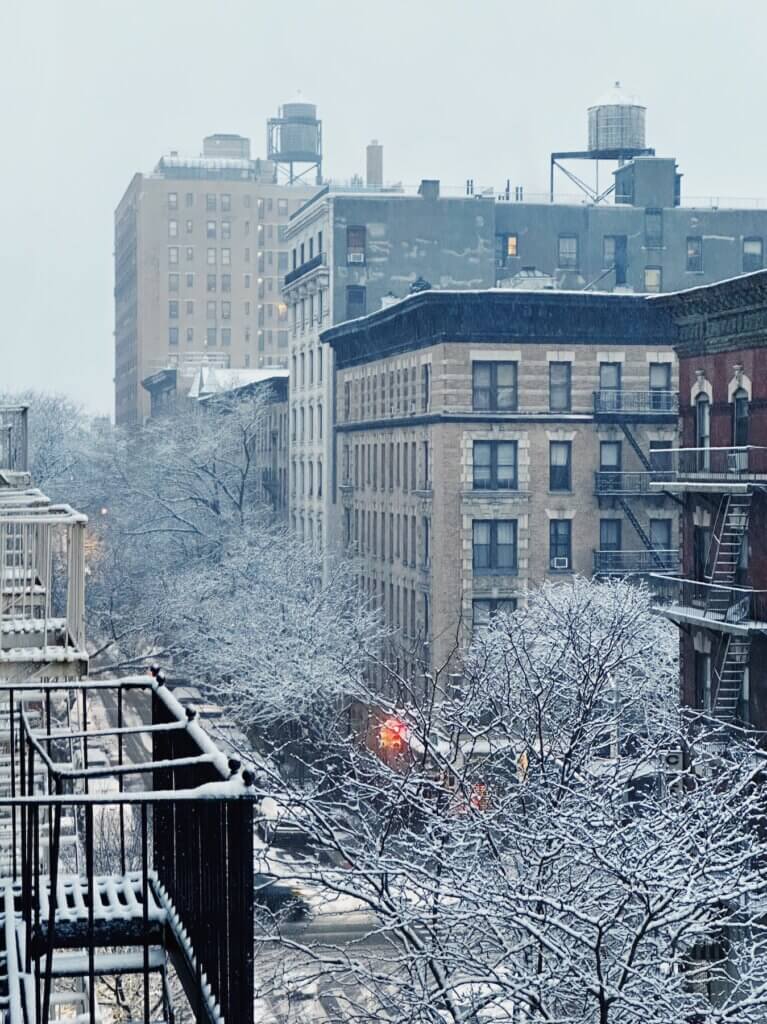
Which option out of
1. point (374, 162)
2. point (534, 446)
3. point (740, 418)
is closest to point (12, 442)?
point (740, 418)

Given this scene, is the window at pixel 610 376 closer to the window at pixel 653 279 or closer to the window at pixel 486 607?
the window at pixel 486 607

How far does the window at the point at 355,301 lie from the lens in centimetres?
6781

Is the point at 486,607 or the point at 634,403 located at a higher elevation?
the point at 634,403

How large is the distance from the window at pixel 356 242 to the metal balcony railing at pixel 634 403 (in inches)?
781

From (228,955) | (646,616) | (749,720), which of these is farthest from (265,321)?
(228,955)

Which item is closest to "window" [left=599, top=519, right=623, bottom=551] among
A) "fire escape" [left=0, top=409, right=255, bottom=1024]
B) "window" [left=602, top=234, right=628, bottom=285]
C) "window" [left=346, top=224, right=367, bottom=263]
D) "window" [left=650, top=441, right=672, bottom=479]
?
"window" [left=650, top=441, right=672, bottom=479]

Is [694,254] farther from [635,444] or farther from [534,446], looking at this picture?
→ [534,446]

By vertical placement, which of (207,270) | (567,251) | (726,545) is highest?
(207,270)

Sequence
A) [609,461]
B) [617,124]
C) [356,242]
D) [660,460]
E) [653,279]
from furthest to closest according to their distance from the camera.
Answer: [617,124]
[653,279]
[356,242]
[609,461]
[660,460]

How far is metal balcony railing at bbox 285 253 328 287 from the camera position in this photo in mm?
68688

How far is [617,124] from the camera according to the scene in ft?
253

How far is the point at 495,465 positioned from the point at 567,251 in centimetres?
2032

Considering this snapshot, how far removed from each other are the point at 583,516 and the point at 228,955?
45.4 m

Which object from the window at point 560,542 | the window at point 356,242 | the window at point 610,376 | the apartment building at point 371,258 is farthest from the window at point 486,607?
the window at point 356,242
